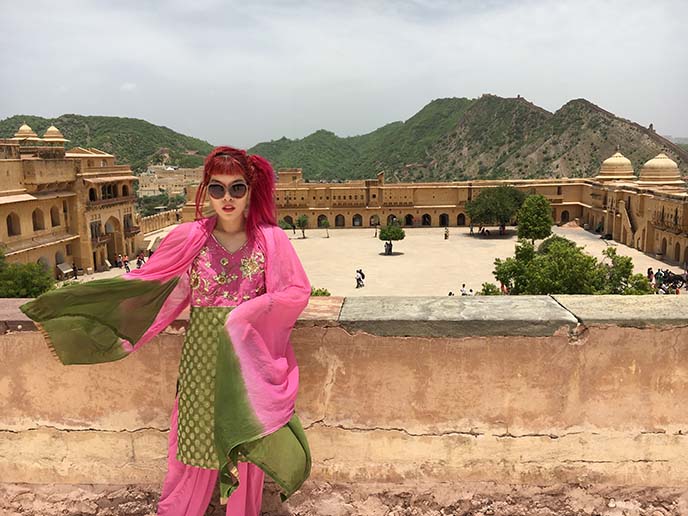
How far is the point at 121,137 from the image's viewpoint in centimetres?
8144

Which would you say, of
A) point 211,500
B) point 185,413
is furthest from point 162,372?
point 211,500

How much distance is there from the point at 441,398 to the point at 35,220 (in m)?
25.3

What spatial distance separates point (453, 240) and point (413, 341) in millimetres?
34172

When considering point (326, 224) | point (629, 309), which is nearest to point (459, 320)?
point (629, 309)

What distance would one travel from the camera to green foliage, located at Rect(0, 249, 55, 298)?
15.8 m

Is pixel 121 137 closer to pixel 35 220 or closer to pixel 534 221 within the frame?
pixel 35 220

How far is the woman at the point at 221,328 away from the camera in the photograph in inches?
76.3

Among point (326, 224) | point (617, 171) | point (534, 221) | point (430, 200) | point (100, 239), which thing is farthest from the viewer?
point (430, 200)

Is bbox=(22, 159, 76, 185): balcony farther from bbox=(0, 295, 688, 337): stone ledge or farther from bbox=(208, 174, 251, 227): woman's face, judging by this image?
bbox=(208, 174, 251, 227): woman's face

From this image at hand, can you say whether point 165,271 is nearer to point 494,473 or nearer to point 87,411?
point 87,411

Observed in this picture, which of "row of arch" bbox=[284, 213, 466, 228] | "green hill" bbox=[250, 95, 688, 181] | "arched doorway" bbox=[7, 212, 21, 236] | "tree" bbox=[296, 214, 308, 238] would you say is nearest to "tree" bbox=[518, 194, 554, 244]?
"row of arch" bbox=[284, 213, 466, 228]

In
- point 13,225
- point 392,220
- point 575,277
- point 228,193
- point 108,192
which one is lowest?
point 392,220

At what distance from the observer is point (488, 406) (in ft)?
7.54

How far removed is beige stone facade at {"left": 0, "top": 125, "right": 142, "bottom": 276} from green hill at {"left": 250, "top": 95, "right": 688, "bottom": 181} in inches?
964
